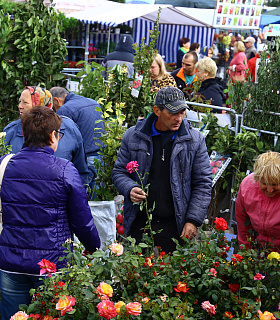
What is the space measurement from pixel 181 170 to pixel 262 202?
558 mm

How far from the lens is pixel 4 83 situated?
6.39m

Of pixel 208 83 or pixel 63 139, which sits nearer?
pixel 63 139

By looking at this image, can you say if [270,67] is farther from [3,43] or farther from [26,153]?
[3,43]

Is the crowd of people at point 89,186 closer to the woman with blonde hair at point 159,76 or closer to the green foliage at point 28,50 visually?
A: the woman with blonde hair at point 159,76

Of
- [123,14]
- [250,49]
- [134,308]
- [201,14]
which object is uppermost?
[201,14]

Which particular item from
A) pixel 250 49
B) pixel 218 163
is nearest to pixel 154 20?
pixel 250 49

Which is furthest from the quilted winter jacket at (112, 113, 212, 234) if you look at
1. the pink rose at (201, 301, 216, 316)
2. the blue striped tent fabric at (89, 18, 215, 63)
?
the blue striped tent fabric at (89, 18, 215, 63)

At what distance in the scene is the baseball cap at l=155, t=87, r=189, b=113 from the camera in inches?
117

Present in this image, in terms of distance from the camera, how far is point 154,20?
1377cm

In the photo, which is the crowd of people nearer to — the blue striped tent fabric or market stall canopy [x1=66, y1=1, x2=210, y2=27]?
market stall canopy [x1=66, y1=1, x2=210, y2=27]

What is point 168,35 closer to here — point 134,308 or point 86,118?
point 86,118

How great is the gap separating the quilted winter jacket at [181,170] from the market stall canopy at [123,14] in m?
8.73

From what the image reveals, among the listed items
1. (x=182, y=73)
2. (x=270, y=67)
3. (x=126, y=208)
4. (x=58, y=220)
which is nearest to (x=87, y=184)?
(x=126, y=208)

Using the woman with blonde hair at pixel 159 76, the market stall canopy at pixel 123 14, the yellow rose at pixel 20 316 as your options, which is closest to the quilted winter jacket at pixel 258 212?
the yellow rose at pixel 20 316
